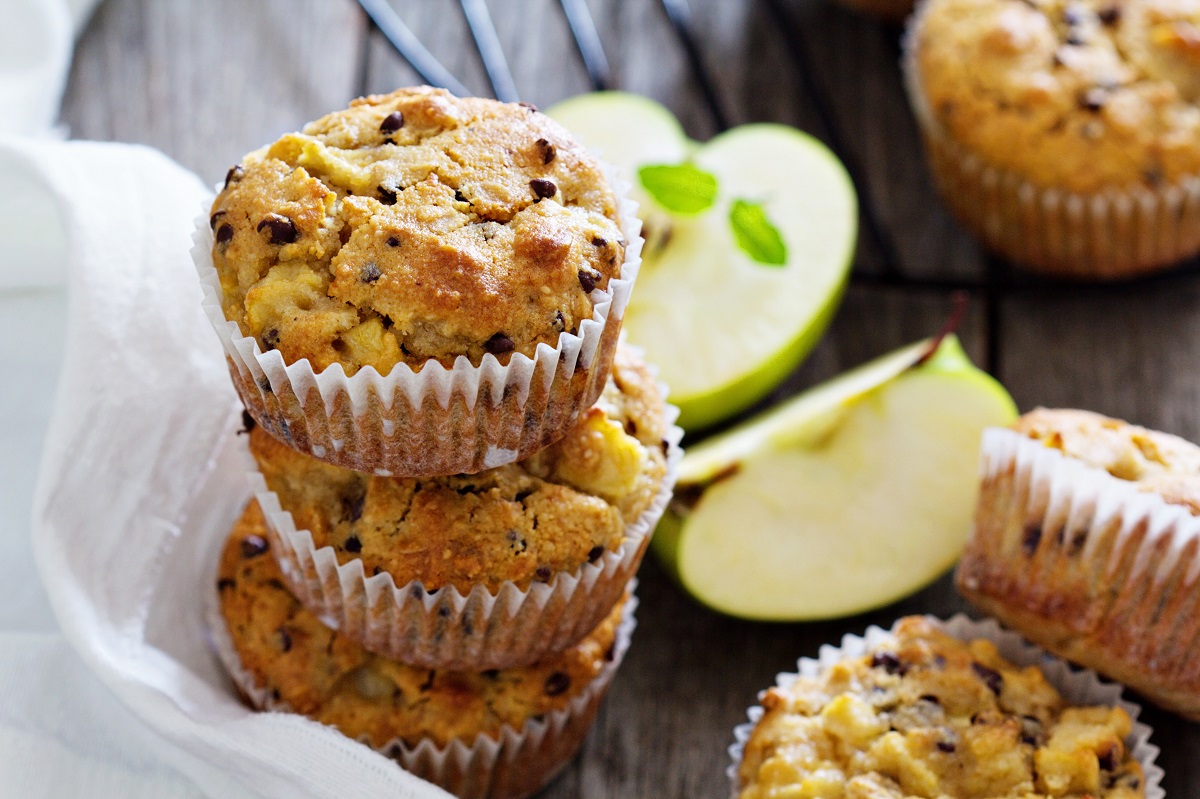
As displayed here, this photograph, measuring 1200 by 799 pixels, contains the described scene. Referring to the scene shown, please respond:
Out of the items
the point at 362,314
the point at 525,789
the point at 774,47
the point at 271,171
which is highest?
the point at 271,171

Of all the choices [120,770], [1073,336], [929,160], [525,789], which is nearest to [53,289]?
[120,770]

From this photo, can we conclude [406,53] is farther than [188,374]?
Yes

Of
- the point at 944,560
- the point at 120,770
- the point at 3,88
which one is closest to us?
the point at 120,770

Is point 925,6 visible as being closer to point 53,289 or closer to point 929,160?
point 929,160

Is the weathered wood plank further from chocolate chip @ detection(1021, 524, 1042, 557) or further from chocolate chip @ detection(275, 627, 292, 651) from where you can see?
chocolate chip @ detection(1021, 524, 1042, 557)

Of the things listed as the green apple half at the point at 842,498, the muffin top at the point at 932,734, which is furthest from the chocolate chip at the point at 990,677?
the green apple half at the point at 842,498

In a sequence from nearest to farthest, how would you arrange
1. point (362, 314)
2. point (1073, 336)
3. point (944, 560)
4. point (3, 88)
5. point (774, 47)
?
point (362, 314), point (944, 560), point (3, 88), point (1073, 336), point (774, 47)

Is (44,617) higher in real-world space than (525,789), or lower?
higher
